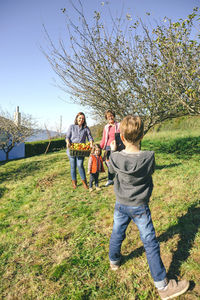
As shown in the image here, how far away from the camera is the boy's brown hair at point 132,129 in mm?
2025

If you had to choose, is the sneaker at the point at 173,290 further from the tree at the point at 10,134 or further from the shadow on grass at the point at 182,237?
the tree at the point at 10,134

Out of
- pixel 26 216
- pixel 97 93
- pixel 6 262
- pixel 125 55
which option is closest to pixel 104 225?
pixel 6 262

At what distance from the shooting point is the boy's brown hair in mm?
2025

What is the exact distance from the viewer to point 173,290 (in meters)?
1.97

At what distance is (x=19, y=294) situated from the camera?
2258mm

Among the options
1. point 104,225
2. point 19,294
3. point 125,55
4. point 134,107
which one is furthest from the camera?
point 134,107

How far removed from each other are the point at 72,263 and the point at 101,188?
115 inches

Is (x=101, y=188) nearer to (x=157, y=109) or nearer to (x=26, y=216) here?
(x=26, y=216)

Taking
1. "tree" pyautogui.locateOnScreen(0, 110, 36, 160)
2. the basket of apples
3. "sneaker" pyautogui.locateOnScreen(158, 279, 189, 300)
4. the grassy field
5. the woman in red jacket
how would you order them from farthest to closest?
1. "tree" pyautogui.locateOnScreen(0, 110, 36, 160)
2. the woman in red jacket
3. the basket of apples
4. the grassy field
5. "sneaker" pyautogui.locateOnScreen(158, 279, 189, 300)

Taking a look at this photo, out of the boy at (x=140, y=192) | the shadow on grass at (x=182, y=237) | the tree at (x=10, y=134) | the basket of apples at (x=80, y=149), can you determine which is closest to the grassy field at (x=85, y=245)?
the shadow on grass at (x=182, y=237)

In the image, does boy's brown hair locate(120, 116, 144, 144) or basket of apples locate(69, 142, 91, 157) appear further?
basket of apples locate(69, 142, 91, 157)

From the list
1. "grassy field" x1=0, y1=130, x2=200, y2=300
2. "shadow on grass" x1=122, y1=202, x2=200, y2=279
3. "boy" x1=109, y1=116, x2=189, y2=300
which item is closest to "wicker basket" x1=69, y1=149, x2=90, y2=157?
"grassy field" x1=0, y1=130, x2=200, y2=300

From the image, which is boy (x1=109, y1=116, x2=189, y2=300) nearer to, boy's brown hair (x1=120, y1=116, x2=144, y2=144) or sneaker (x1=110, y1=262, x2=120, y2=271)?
boy's brown hair (x1=120, y1=116, x2=144, y2=144)

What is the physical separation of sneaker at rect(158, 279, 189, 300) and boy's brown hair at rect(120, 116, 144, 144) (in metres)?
1.51
